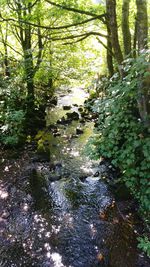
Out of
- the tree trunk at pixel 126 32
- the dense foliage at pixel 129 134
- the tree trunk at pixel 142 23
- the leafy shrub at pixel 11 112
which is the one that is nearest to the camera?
the dense foliage at pixel 129 134

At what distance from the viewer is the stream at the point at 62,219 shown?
596 cm

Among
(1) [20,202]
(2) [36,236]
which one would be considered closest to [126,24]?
(1) [20,202]

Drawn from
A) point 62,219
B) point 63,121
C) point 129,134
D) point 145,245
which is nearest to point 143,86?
point 129,134

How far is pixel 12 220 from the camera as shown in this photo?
7285 millimetres

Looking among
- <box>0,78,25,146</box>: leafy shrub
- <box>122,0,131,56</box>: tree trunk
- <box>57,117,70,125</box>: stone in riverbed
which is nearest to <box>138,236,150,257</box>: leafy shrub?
<box>122,0,131,56</box>: tree trunk

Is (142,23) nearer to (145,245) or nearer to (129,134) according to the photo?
(129,134)

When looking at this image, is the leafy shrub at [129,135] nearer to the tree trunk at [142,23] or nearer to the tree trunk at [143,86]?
the tree trunk at [143,86]

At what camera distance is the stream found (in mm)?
5957

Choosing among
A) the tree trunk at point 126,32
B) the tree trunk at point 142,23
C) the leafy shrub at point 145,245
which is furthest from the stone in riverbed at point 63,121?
the leafy shrub at point 145,245

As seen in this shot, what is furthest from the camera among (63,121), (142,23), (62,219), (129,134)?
(63,121)

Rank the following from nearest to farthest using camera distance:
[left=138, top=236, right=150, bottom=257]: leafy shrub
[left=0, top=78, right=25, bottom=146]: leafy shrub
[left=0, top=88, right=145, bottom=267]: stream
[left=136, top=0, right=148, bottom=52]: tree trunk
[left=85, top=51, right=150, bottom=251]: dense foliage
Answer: [left=85, top=51, right=150, bottom=251]: dense foliage < [left=138, top=236, right=150, bottom=257]: leafy shrub < [left=0, top=88, right=145, bottom=267]: stream < [left=136, top=0, right=148, bottom=52]: tree trunk < [left=0, top=78, right=25, bottom=146]: leafy shrub

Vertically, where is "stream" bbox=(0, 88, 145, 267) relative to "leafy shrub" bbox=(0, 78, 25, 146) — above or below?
below

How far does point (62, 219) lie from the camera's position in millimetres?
7258

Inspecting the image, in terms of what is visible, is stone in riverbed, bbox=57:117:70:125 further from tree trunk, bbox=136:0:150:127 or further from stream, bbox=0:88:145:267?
tree trunk, bbox=136:0:150:127
